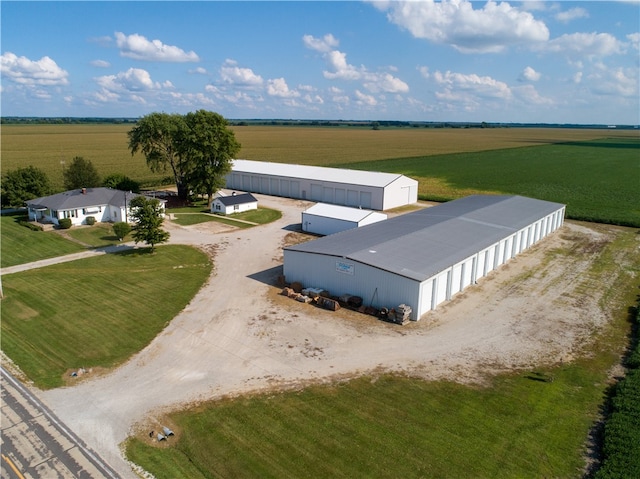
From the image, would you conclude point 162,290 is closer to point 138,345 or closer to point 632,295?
point 138,345

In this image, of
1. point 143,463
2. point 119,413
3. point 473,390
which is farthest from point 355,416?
point 119,413

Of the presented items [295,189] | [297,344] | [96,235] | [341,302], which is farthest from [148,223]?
[295,189]

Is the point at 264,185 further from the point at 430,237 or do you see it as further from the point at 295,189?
the point at 430,237

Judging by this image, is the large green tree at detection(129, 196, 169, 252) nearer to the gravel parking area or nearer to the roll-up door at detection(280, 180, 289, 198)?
the gravel parking area

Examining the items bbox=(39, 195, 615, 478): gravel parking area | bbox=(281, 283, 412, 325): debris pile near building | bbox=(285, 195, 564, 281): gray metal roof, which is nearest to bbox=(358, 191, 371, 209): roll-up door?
bbox=(285, 195, 564, 281): gray metal roof

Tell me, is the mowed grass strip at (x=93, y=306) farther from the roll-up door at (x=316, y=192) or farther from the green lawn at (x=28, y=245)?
the roll-up door at (x=316, y=192)

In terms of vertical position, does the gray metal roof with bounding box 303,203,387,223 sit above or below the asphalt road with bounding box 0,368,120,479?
above

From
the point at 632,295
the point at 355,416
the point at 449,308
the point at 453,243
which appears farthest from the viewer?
the point at 453,243
